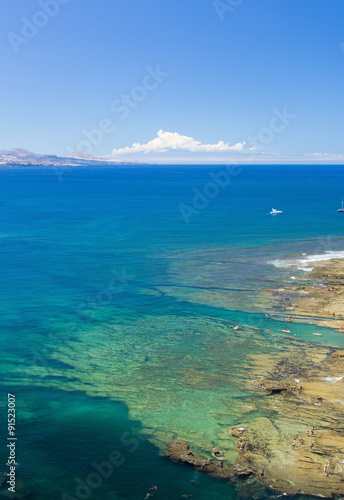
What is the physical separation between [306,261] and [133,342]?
134 feet

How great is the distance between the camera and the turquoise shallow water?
92.6 feet

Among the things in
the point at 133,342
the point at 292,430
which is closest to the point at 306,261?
the point at 133,342

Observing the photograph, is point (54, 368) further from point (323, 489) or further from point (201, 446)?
point (323, 489)

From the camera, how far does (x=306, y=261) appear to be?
75625 millimetres

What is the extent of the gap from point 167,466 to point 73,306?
29795 mm

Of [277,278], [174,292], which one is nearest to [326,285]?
[277,278]

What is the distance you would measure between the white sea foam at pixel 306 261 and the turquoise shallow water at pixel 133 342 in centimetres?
193

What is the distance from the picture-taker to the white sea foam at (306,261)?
72250mm

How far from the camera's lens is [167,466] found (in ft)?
90.1

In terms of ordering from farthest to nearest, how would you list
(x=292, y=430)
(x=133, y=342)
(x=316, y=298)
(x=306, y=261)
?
(x=306, y=261), (x=316, y=298), (x=133, y=342), (x=292, y=430)

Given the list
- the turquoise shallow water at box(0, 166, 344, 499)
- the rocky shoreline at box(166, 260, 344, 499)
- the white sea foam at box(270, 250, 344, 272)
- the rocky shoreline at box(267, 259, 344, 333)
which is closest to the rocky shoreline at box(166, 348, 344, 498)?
the rocky shoreline at box(166, 260, 344, 499)

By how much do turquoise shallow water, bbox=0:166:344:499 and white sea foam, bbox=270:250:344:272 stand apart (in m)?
1.93

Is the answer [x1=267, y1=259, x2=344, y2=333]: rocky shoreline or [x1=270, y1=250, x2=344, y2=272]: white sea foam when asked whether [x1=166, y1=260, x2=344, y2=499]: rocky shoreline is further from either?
[x1=270, y1=250, x2=344, y2=272]: white sea foam

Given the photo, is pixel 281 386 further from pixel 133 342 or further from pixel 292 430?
pixel 133 342
